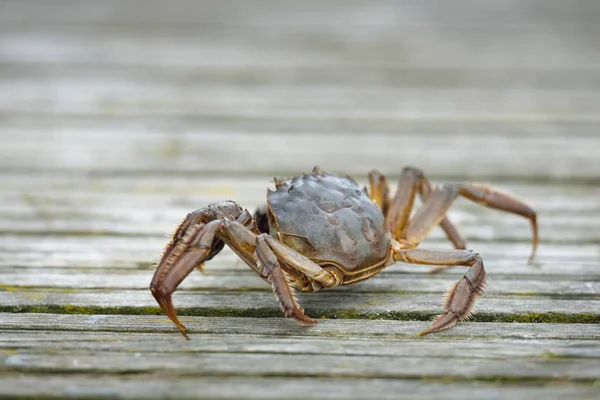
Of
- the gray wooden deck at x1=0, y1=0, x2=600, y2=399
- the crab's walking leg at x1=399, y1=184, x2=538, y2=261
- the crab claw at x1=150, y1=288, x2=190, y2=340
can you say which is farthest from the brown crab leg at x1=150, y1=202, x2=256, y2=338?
the crab's walking leg at x1=399, y1=184, x2=538, y2=261

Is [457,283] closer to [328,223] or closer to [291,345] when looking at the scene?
[328,223]

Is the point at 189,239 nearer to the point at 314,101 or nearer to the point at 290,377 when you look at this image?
the point at 290,377

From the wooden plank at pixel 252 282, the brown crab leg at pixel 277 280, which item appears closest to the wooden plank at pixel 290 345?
the brown crab leg at pixel 277 280

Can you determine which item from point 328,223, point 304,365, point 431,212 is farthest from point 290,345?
point 431,212

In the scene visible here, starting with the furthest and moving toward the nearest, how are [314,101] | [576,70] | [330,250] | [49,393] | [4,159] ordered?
[576,70] → [314,101] → [4,159] → [330,250] → [49,393]

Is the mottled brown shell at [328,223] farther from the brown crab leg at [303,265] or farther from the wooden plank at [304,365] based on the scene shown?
the wooden plank at [304,365]

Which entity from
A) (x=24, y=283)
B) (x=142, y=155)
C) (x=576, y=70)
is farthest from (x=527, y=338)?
(x=576, y=70)

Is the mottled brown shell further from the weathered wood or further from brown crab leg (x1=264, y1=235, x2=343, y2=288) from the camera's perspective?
the weathered wood
